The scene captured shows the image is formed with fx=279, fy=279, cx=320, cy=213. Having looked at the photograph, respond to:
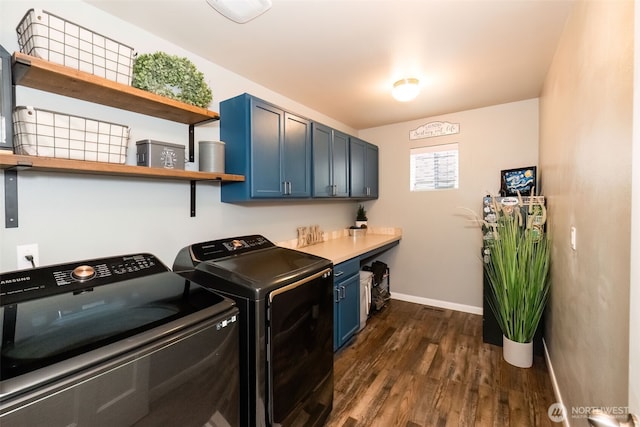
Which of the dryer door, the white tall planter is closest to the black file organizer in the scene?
the white tall planter

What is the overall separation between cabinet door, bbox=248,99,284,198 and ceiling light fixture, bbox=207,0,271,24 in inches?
21.0

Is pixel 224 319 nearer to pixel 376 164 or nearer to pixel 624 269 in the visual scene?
pixel 624 269

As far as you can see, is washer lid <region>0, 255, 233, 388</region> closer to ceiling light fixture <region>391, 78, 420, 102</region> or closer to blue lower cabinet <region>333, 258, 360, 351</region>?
blue lower cabinet <region>333, 258, 360, 351</region>

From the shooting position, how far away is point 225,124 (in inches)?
83.3

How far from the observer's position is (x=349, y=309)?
2.59 m

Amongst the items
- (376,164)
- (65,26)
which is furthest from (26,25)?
(376,164)

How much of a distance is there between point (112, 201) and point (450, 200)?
11.0 ft

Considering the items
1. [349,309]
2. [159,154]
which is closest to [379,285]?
[349,309]

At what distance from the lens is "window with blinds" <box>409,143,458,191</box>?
343 cm

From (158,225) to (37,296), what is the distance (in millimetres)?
772

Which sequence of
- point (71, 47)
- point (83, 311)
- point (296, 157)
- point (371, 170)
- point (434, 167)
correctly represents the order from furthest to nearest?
point (371, 170) → point (434, 167) → point (296, 157) → point (71, 47) → point (83, 311)

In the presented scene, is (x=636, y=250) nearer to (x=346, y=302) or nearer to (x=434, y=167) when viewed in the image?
(x=346, y=302)

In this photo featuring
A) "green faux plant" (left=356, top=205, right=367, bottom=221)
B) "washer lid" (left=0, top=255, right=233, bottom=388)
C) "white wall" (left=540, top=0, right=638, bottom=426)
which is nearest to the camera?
"washer lid" (left=0, top=255, right=233, bottom=388)

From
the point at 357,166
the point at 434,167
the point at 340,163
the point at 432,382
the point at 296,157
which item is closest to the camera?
the point at 432,382
